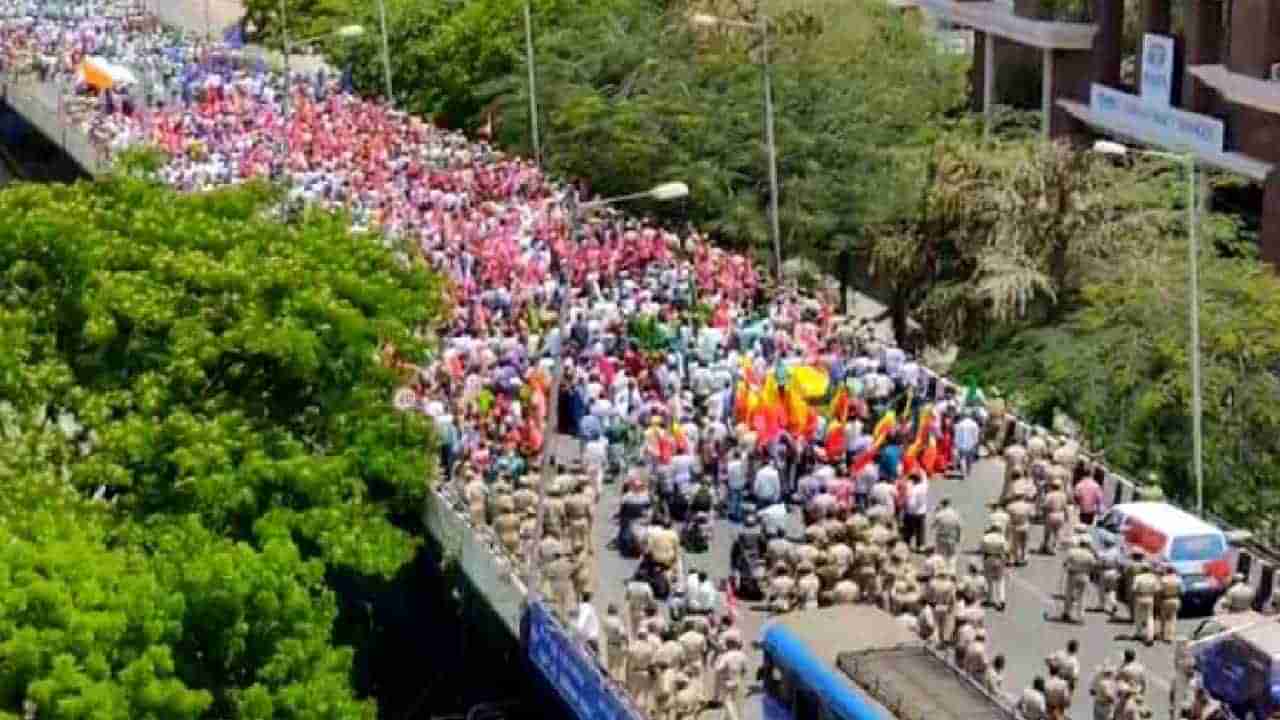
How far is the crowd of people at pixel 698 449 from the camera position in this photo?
27.7 meters

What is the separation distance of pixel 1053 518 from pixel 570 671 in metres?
6.74

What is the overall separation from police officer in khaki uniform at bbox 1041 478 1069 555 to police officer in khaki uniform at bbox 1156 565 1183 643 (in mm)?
3293

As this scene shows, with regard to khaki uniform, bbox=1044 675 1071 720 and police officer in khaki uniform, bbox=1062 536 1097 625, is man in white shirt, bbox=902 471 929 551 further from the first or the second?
khaki uniform, bbox=1044 675 1071 720

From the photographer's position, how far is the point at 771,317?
1634 inches

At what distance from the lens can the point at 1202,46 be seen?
56.1 metres

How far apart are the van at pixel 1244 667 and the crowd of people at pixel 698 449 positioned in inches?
29.5

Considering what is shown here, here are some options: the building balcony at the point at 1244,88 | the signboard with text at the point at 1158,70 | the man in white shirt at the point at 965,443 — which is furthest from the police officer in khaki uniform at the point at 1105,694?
the signboard with text at the point at 1158,70

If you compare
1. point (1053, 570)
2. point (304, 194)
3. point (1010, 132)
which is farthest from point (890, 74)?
point (1053, 570)

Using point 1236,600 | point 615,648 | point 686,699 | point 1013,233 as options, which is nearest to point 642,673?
point 686,699

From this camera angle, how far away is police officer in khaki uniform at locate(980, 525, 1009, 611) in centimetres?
2895

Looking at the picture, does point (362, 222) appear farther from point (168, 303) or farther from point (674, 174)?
point (168, 303)

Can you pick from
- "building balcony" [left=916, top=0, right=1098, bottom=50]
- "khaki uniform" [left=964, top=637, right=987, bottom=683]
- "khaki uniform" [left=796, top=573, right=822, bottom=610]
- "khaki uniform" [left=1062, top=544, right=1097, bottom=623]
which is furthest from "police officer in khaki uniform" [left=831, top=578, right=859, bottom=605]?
"building balcony" [left=916, top=0, right=1098, bottom=50]

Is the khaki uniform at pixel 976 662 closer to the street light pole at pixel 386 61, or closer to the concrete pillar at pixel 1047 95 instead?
the concrete pillar at pixel 1047 95

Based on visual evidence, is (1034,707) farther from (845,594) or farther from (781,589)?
(781,589)
